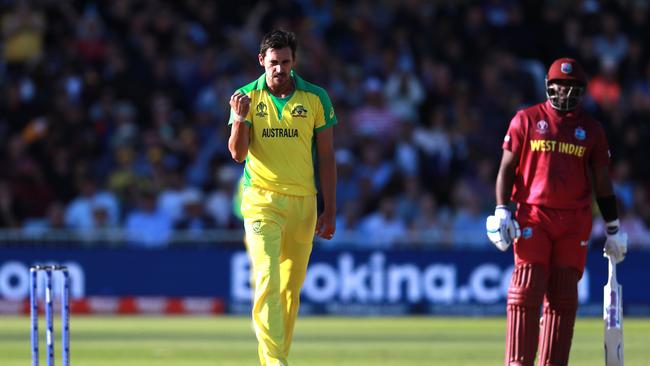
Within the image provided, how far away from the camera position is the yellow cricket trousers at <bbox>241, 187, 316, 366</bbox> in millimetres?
9359

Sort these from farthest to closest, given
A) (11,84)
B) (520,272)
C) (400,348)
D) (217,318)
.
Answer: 1. (11,84)
2. (217,318)
3. (400,348)
4. (520,272)

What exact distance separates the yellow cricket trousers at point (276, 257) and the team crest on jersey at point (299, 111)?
1.78 ft

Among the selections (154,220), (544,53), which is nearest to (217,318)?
(154,220)

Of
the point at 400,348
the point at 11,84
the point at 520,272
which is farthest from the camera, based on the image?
the point at 11,84

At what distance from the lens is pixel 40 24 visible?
891 inches

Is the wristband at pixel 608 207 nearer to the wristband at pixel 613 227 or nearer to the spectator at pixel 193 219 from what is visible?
the wristband at pixel 613 227

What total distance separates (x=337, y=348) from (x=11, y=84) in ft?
30.8

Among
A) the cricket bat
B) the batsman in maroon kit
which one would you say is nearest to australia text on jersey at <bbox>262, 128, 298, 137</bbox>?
the batsman in maroon kit

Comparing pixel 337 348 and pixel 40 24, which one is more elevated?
pixel 40 24

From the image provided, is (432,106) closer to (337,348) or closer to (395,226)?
(395,226)

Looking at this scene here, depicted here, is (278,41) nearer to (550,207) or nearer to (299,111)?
(299,111)

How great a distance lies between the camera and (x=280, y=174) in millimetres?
9672

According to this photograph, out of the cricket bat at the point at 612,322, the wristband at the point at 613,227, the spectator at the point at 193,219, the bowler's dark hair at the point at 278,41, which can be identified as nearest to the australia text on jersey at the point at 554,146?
the wristband at the point at 613,227

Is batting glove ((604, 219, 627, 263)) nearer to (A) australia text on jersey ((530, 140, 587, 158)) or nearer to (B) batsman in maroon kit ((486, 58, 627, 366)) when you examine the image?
(B) batsman in maroon kit ((486, 58, 627, 366))
